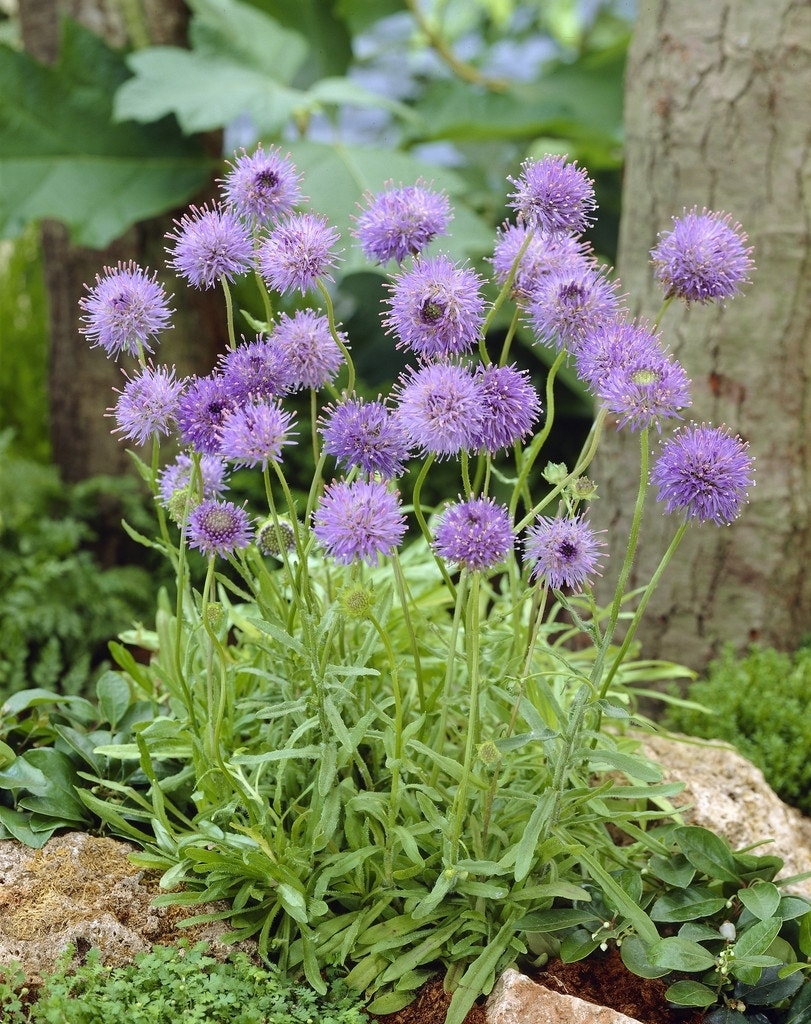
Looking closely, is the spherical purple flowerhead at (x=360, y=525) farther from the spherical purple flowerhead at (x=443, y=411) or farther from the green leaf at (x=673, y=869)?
the green leaf at (x=673, y=869)

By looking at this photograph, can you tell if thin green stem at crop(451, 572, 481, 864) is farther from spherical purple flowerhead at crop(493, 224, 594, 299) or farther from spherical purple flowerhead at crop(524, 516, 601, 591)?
spherical purple flowerhead at crop(493, 224, 594, 299)

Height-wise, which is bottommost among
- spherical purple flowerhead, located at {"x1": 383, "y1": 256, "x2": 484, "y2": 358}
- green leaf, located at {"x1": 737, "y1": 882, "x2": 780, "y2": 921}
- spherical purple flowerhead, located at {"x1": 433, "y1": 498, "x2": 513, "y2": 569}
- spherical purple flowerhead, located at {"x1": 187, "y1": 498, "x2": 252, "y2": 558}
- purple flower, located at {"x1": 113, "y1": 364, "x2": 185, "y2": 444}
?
green leaf, located at {"x1": 737, "y1": 882, "x2": 780, "y2": 921}

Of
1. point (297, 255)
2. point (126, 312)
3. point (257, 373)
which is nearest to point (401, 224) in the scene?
point (297, 255)

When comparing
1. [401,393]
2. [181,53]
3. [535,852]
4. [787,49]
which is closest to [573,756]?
[535,852]

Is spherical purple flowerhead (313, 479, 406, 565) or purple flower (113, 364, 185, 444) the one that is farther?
purple flower (113, 364, 185, 444)

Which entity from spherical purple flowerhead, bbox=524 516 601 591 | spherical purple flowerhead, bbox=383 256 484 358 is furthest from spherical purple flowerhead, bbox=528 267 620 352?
spherical purple flowerhead, bbox=524 516 601 591

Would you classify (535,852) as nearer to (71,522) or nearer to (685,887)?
(685,887)

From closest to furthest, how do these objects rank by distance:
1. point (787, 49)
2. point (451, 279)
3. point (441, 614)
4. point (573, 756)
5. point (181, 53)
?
point (451, 279) → point (573, 756) → point (441, 614) → point (787, 49) → point (181, 53)
